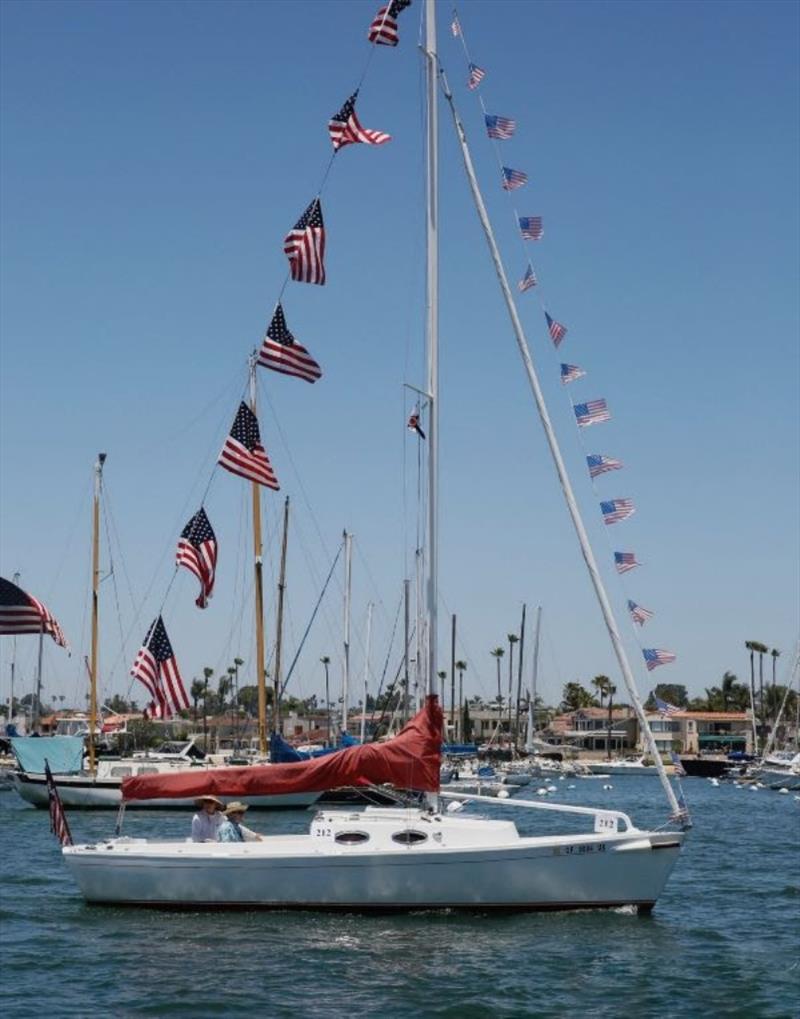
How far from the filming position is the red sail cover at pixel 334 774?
2627 centimetres

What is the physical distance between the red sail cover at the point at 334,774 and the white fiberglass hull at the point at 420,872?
1.10m

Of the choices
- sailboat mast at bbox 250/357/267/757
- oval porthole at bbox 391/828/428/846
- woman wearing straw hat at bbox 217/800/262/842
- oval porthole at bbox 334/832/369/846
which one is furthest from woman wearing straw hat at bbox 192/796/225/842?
sailboat mast at bbox 250/357/267/757

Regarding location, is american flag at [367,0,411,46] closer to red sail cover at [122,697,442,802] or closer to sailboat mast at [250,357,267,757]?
red sail cover at [122,697,442,802]

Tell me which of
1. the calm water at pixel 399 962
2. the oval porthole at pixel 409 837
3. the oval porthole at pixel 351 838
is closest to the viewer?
the calm water at pixel 399 962

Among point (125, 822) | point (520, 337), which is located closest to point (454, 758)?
point (125, 822)

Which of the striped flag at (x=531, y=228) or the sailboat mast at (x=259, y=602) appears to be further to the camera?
the sailboat mast at (x=259, y=602)

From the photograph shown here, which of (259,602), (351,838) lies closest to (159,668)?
(351,838)

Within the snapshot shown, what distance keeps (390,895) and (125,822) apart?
96.3 ft

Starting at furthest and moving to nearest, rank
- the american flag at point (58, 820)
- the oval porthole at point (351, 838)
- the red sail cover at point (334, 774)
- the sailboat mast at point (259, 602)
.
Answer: the sailboat mast at point (259, 602), the american flag at point (58, 820), the red sail cover at point (334, 774), the oval porthole at point (351, 838)

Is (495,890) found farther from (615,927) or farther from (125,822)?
(125,822)

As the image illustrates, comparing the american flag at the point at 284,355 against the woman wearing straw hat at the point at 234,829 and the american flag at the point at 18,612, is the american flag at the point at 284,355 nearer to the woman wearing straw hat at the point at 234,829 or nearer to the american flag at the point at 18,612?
the woman wearing straw hat at the point at 234,829

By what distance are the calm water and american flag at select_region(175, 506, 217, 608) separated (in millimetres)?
7087

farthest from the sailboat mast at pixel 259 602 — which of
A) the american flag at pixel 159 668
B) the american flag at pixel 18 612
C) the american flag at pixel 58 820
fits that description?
the american flag at pixel 58 820

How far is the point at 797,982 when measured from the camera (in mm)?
21219
